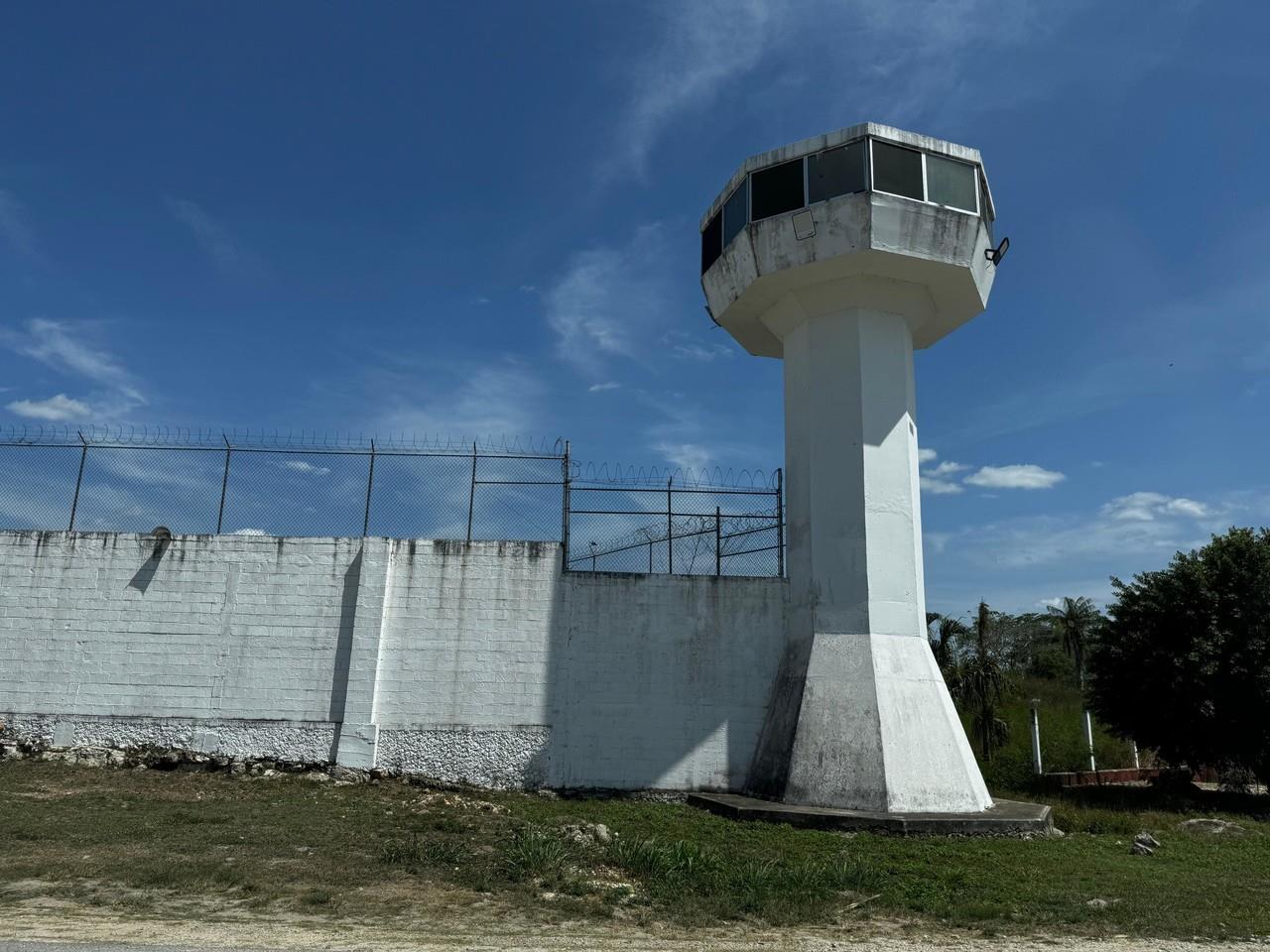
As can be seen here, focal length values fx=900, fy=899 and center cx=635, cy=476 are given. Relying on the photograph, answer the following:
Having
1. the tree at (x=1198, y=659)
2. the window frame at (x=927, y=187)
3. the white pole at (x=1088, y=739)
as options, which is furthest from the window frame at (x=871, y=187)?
the white pole at (x=1088, y=739)

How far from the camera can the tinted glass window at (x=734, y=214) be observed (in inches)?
672

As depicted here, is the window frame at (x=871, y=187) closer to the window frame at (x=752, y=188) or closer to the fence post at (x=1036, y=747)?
the window frame at (x=752, y=188)

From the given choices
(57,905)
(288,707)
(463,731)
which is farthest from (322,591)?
(57,905)

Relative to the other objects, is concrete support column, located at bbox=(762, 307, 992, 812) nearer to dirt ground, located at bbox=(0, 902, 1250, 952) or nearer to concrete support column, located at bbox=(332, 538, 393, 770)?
dirt ground, located at bbox=(0, 902, 1250, 952)

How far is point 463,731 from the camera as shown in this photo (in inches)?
632

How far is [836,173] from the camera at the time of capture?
1602 centimetres

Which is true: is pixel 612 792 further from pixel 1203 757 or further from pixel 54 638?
pixel 1203 757

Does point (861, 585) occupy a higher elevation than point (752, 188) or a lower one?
lower

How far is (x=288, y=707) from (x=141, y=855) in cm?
659

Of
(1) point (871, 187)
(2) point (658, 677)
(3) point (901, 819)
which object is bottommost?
(3) point (901, 819)

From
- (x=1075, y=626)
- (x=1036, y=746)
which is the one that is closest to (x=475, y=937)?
(x=1036, y=746)

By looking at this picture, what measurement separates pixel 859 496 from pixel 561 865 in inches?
338

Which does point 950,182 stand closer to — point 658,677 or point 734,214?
point 734,214

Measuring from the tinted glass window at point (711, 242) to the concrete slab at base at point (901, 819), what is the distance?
10.4m
